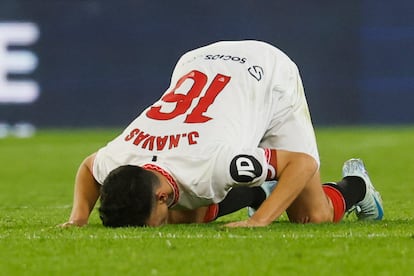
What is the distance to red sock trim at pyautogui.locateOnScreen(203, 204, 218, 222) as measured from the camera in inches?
232

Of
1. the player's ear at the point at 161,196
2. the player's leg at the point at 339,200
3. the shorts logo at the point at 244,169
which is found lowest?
the player's leg at the point at 339,200

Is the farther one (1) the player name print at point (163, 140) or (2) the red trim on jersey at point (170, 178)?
(1) the player name print at point (163, 140)

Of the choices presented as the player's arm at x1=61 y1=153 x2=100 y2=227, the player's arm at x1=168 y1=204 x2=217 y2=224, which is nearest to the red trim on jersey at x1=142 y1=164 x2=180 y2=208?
the player's arm at x1=168 y1=204 x2=217 y2=224

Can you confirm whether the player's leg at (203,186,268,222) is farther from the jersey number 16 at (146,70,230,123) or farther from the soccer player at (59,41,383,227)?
the jersey number 16 at (146,70,230,123)

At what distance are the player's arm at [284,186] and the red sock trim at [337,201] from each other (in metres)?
0.48

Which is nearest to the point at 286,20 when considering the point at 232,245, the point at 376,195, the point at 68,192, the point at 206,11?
the point at 206,11

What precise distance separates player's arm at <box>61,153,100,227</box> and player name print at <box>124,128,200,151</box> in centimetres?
35

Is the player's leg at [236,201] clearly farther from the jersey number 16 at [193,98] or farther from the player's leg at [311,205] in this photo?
the jersey number 16 at [193,98]

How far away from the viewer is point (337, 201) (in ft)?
19.9

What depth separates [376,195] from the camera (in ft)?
20.9

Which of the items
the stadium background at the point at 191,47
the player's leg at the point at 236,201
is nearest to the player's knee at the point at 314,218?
the player's leg at the point at 236,201

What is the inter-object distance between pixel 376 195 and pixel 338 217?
1.49ft

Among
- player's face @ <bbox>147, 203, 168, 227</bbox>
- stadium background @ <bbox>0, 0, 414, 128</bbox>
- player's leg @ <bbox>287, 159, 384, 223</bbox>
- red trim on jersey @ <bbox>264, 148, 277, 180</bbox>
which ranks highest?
red trim on jersey @ <bbox>264, 148, 277, 180</bbox>

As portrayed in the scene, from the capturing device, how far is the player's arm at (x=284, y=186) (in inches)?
212
